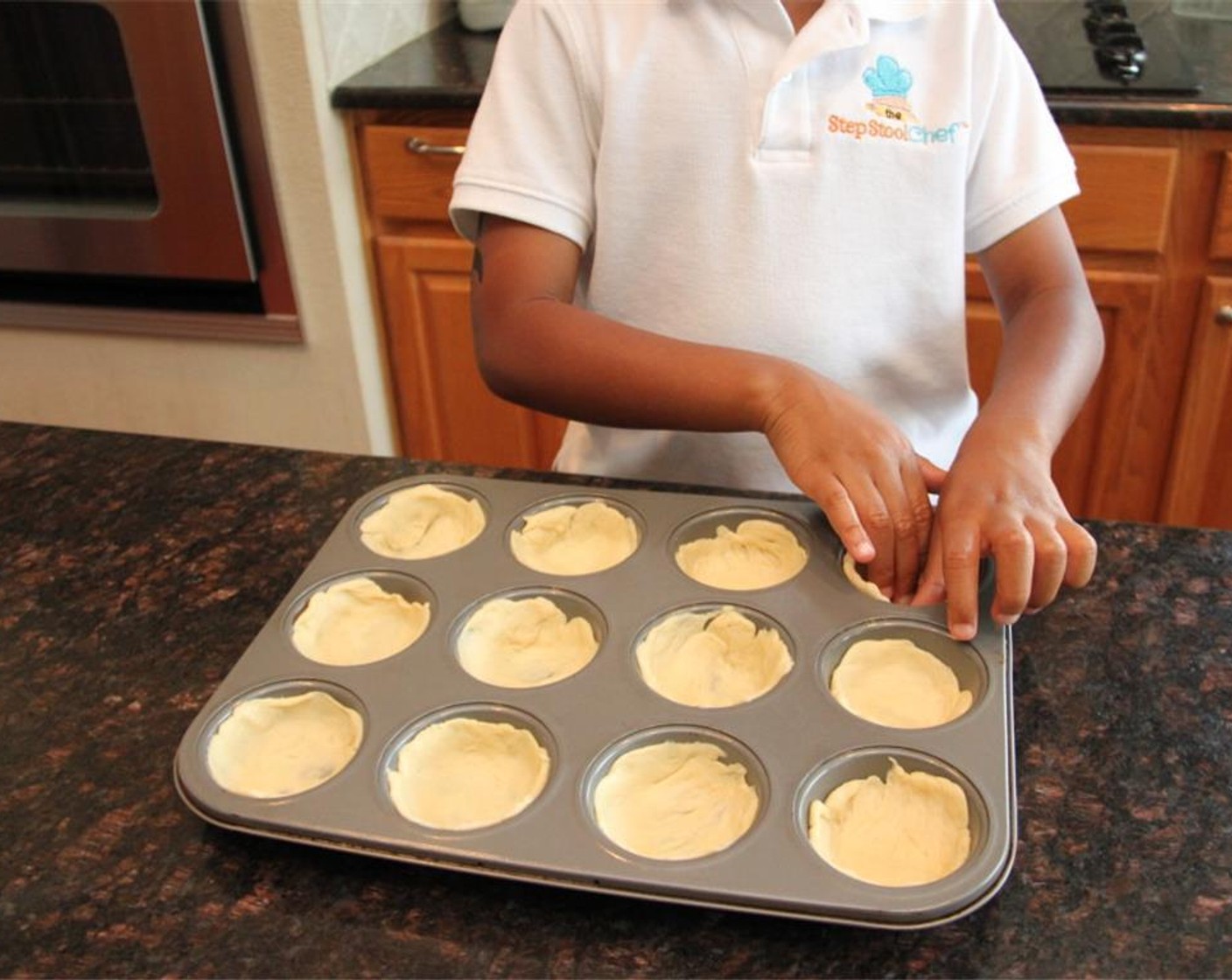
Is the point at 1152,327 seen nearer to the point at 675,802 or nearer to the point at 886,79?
the point at 886,79

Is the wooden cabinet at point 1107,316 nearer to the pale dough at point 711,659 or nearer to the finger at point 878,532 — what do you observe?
the finger at point 878,532

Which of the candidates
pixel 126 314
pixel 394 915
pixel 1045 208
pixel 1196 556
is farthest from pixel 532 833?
pixel 126 314

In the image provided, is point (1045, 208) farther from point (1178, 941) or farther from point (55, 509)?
point (55, 509)

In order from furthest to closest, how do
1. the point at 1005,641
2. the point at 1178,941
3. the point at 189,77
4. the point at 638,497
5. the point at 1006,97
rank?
the point at 189,77 → the point at 1006,97 → the point at 638,497 → the point at 1005,641 → the point at 1178,941

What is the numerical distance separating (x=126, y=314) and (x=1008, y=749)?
1.69 meters

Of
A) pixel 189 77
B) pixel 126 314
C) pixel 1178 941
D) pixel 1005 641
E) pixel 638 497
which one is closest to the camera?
pixel 1178 941

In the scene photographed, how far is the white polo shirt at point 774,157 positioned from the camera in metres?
0.99

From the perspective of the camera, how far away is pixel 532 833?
0.59 m

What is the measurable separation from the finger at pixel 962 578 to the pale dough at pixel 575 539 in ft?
0.70

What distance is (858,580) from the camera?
2.60 ft

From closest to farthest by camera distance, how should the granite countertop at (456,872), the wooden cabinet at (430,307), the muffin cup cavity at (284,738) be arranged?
the granite countertop at (456,872) < the muffin cup cavity at (284,738) < the wooden cabinet at (430,307)

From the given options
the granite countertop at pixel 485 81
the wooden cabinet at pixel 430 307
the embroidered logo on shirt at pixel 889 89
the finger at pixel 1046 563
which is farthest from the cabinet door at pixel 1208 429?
the finger at pixel 1046 563

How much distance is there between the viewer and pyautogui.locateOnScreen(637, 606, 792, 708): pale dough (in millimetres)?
714

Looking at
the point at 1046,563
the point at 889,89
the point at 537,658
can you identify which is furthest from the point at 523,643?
the point at 889,89
